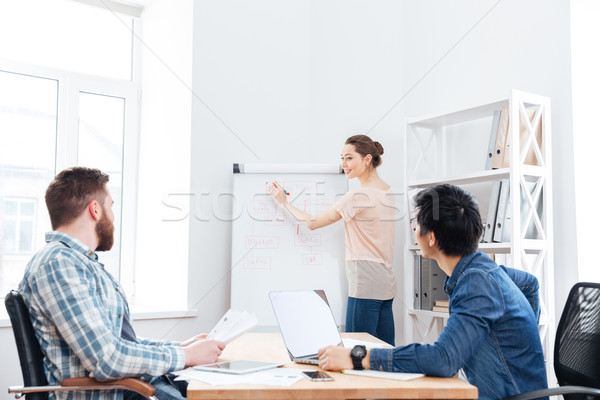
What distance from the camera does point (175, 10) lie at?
138 inches

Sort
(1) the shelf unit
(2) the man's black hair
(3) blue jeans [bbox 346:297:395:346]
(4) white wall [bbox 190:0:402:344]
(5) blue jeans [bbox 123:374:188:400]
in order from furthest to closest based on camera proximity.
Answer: (4) white wall [bbox 190:0:402:344] → (3) blue jeans [bbox 346:297:395:346] → (1) the shelf unit → (5) blue jeans [bbox 123:374:188:400] → (2) the man's black hair

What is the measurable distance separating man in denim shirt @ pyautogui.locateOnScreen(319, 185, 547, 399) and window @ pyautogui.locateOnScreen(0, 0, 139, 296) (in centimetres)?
242

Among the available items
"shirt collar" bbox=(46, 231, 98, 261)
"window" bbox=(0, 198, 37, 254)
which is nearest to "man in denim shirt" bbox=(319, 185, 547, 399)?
"shirt collar" bbox=(46, 231, 98, 261)

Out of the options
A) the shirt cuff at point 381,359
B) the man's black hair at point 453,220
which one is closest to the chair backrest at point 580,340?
the man's black hair at point 453,220

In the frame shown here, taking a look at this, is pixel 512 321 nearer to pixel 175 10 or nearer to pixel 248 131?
pixel 248 131

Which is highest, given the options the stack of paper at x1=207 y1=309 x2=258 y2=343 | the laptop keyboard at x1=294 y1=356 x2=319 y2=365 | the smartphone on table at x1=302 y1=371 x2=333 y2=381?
the stack of paper at x1=207 y1=309 x2=258 y2=343

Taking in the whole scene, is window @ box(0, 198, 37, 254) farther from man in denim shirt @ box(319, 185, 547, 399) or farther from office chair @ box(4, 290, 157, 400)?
man in denim shirt @ box(319, 185, 547, 399)

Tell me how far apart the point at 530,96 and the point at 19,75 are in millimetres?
2846

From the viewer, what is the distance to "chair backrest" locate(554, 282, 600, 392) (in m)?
1.65

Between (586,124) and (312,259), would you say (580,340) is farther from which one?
(312,259)

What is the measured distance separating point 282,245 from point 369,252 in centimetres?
54

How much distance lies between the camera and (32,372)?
155 centimetres

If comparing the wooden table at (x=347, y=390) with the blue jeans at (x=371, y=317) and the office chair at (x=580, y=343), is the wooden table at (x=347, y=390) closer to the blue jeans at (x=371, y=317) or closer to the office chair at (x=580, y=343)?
the office chair at (x=580, y=343)

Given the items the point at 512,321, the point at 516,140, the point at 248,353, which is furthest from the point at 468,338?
the point at 516,140
